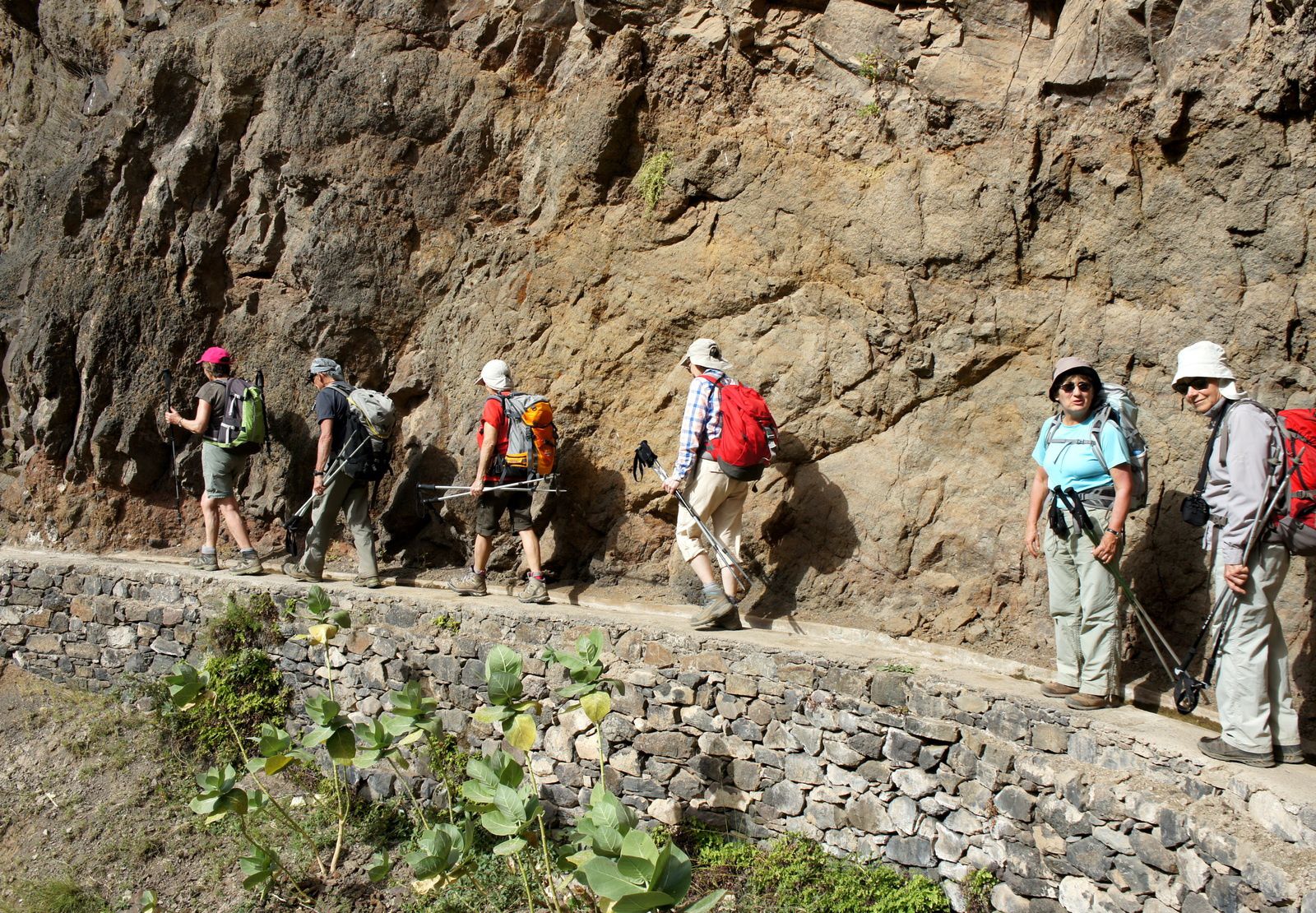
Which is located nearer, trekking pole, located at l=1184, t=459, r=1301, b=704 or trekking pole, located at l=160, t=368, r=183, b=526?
trekking pole, located at l=1184, t=459, r=1301, b=704

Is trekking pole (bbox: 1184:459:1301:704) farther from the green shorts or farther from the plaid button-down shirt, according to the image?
the green shorts

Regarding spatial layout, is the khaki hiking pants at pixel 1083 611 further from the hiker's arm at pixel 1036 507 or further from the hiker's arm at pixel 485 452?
the hiker's arm at pixel 485 452

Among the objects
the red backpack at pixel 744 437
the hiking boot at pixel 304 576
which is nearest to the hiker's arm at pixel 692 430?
the red backpack at pixel 744 437

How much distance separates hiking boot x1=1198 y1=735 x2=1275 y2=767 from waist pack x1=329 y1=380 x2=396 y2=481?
5867 mm

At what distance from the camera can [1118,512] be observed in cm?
454

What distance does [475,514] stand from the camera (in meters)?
7.51

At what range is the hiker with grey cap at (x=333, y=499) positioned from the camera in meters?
7.36

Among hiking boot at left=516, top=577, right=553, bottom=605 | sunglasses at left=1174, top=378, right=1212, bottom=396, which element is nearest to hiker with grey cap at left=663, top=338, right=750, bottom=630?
hiking boot at left=516, top=577, right=553, bottom=605

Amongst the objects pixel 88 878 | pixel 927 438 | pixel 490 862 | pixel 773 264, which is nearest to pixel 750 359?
pixel 773 264

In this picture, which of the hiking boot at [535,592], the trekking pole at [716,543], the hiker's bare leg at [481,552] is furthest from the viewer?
the hiker's bare leg at [481,552]

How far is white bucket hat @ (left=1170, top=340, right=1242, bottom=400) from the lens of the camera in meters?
4.22

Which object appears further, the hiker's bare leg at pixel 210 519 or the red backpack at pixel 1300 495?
the hiker's bare leg at pixel 210 519

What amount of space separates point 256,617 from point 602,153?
4.58m

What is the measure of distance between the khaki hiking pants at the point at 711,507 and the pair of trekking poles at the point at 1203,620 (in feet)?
6.74
